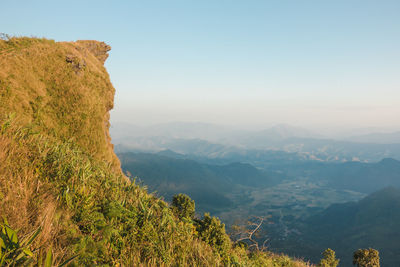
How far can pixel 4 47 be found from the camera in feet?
64.6

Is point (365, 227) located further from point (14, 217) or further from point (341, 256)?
point (14, 217)

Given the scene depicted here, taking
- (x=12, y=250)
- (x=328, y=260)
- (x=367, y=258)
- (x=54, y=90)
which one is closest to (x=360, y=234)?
(x=367, y=258)

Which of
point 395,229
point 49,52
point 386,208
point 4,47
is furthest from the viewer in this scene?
point 386,208

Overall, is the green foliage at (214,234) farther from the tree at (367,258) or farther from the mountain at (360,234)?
the mountain at (360,234)

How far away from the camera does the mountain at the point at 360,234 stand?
125 m

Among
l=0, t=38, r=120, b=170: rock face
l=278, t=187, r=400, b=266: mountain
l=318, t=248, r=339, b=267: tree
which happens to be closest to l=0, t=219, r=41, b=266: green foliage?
l=0, t=38, r=120, b=170: rock face

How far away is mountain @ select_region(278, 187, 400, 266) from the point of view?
410 feet

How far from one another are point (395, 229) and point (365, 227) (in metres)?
22.8

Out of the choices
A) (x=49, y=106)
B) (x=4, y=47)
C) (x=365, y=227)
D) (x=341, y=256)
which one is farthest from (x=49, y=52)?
(x=365, y=227)

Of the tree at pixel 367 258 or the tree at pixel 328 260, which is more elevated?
the tree at pixel 367 258

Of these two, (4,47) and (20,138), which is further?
(4,47)

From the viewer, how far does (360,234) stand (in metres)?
154

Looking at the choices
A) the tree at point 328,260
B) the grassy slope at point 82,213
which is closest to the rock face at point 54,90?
the grassy slope at point 82,213

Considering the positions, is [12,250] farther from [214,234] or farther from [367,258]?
[367,258]
